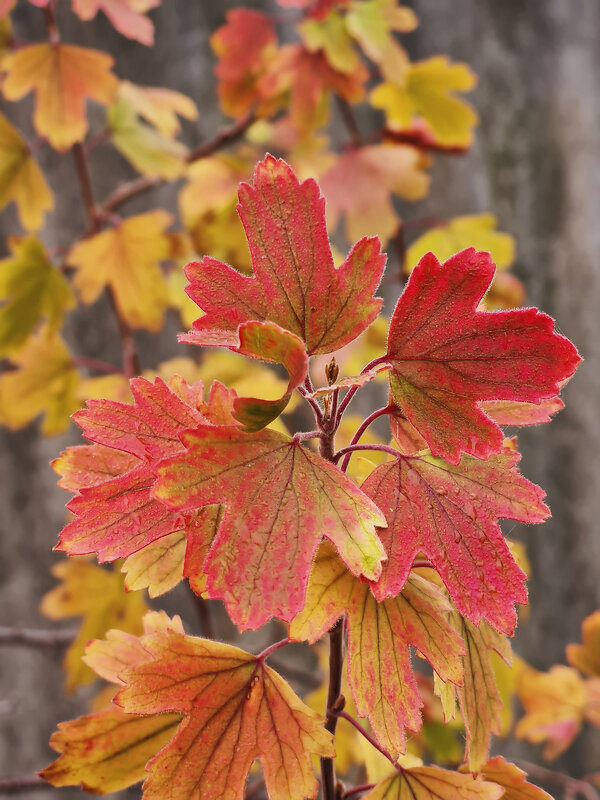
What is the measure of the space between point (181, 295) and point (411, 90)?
48cm

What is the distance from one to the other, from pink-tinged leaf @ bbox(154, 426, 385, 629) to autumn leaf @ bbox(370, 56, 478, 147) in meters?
0.89

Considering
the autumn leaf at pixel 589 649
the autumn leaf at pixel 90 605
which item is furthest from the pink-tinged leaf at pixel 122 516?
the autumn leaf at pixel 90 605

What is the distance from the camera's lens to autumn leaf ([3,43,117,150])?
85 cm

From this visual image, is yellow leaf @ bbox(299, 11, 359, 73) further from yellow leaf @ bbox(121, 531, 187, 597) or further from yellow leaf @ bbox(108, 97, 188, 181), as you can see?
yellow leaf @ bbox(121, 531, 187, 597)

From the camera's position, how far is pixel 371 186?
3.24ft

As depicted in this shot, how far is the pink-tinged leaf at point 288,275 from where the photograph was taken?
0.32 m

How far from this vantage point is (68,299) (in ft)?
3.01

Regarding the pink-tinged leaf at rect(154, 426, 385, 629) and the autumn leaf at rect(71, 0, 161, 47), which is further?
the autumn leaf at rect(71, 0, 161, 47)

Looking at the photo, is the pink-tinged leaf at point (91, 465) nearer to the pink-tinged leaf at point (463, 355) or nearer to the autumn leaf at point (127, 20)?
the pink-tinged leaf at point (463, 355)

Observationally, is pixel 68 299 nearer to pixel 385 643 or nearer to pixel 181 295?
pixel 181 295

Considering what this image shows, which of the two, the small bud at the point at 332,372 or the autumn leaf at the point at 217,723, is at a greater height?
the small bud at the point at 332,372

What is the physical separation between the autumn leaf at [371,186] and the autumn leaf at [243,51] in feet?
0.56

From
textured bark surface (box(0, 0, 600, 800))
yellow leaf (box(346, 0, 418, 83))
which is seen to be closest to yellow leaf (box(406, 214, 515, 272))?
yellow leaf (box(346, 0, 418, 83))

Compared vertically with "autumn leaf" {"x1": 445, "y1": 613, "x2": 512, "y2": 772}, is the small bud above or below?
above
